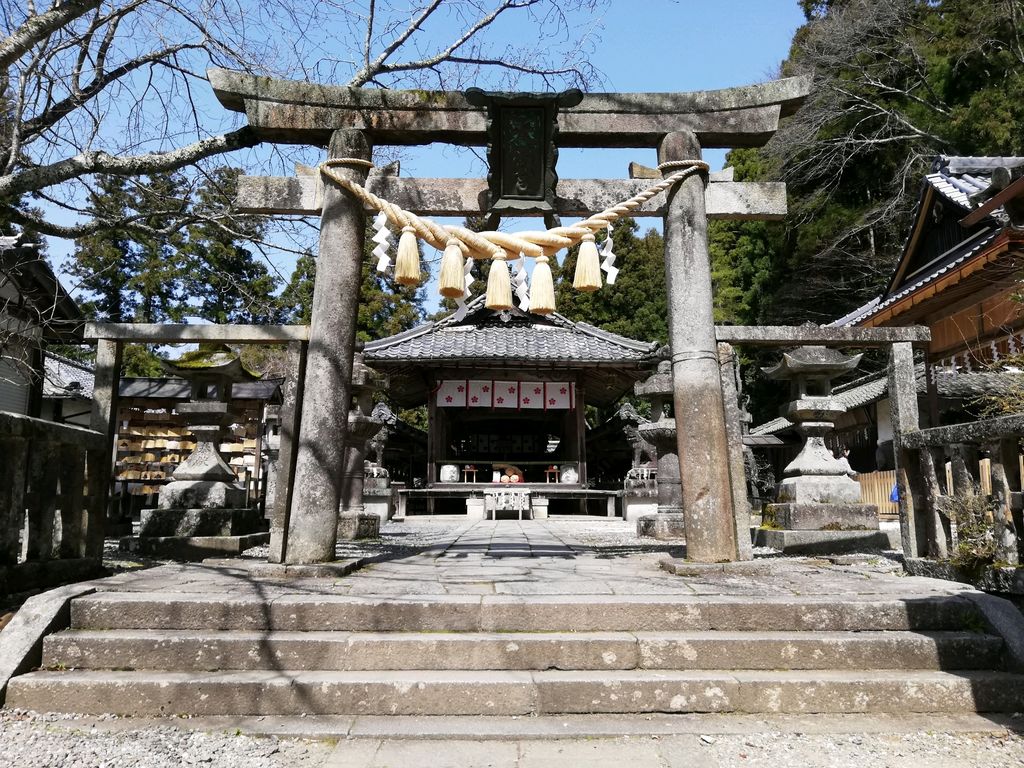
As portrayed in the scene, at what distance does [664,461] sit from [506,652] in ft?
21.3

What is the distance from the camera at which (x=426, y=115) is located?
17.9 feet

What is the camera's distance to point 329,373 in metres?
4.98

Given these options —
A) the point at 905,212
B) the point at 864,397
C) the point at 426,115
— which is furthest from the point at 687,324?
the point at 905,212

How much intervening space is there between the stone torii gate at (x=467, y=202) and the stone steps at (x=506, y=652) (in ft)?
4.57

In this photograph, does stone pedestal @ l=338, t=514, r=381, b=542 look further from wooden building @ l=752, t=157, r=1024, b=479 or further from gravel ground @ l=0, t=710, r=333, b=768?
wooden building @ l=752, t=157, r=1024, b=479

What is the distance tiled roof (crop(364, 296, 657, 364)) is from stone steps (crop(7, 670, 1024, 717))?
1288 cm

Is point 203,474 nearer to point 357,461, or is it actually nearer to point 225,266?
point 357,461

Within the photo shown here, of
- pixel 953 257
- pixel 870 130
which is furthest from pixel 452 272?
pixel 870 130

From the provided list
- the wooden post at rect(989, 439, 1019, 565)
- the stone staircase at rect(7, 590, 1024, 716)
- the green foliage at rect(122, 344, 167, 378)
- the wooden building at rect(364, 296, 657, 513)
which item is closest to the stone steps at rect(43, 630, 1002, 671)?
the stone staircase at rect(7, 590, 1024, 716)

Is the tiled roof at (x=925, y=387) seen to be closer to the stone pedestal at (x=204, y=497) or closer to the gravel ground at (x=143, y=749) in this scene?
the gravel ground at (x=143, y=749)

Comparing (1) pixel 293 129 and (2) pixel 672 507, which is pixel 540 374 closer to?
(2) pixel 672 507

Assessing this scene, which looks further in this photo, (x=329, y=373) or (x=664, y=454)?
(x=664, y=454)

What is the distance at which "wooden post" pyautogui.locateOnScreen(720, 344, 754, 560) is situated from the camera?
4.94 m

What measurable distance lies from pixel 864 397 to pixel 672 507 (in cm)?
1230
